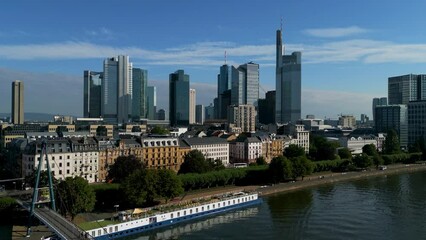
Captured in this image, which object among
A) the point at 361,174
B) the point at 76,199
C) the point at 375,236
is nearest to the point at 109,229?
the point at 76,199

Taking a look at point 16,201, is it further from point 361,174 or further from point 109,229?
point 361,174

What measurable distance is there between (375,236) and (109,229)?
26200mm

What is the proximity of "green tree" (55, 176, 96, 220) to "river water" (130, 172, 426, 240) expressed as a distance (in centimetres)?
781

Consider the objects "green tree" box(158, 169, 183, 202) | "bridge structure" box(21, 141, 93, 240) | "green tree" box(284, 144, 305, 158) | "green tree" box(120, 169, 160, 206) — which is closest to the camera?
"bridge structure" box(21, 141, 93, 240)

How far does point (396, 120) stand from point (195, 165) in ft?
424

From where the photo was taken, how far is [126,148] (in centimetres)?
8188

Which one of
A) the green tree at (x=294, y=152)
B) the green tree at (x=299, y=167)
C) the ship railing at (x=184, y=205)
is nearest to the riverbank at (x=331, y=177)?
the green tree at (x=299, y=167)

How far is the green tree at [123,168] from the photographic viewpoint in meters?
68.2

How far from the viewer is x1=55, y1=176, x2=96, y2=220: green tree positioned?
48688 mm

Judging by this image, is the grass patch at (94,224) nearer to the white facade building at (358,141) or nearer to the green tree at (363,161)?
the green tree at (363,161)

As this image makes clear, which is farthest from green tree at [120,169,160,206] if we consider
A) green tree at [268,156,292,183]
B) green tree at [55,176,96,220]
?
green tree at [268,156,292,183]

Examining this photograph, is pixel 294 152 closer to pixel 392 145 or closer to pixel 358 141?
pixel 392 145

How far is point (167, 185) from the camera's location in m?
56.0

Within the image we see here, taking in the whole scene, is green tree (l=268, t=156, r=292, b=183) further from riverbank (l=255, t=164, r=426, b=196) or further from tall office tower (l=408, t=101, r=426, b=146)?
tall office tower (l=408, t=101, r=426, b=146)
